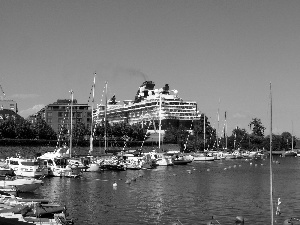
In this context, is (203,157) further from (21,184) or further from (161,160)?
(21,184)

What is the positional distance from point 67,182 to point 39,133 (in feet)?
A: 243

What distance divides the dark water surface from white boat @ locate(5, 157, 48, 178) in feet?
6.28

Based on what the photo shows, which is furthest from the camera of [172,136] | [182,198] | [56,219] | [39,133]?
[172,136]

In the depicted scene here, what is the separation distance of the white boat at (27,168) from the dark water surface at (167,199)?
191 cm

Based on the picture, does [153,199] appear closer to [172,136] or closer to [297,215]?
[297,215]

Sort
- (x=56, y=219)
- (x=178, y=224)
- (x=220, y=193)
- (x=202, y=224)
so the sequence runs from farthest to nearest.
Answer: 1. (x=220, y=193)
2. (x=202, y=224)
3. (x=178, y=224)
4. (x=56, y=219)

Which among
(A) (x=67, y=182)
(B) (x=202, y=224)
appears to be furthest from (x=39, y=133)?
(B) (x=202, y=224)

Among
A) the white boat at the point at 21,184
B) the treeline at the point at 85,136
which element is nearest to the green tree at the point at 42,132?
the treeline at the point at 85,136

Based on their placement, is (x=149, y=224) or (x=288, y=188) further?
(x=288, y=188)

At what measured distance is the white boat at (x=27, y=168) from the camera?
72125 mm

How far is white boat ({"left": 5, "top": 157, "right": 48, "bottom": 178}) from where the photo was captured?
72.1 meters

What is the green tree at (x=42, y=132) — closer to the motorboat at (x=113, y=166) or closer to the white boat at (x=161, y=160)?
the white boat at (x=161, y=160)

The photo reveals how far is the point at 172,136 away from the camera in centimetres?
18525

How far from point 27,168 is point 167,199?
86.4 feet
